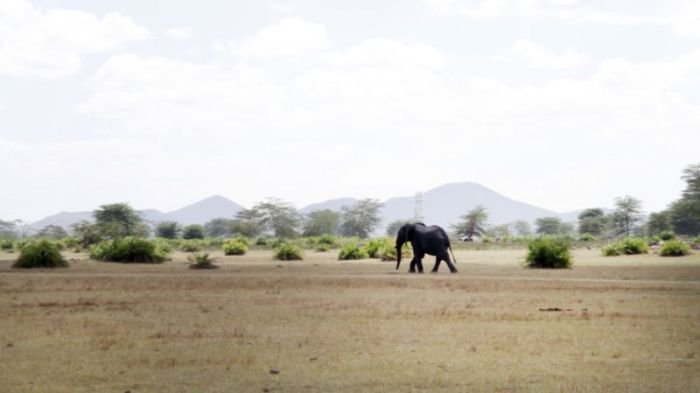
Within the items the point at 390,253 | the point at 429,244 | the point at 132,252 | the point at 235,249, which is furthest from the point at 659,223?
the point at 429,244

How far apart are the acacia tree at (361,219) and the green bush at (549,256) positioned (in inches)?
3622

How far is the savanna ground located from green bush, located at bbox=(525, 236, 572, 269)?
9.76 m

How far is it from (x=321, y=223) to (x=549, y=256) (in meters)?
86.9

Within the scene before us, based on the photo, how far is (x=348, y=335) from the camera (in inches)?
695

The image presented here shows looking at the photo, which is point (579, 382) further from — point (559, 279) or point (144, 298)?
point (559, 279)

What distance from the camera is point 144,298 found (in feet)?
81.3

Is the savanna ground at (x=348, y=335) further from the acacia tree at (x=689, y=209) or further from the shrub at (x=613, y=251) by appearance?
the acacia tree at (x=689, y=209)

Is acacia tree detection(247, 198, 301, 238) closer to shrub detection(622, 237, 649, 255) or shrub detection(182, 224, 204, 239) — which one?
shrub detection(182, 224, 204, 239)

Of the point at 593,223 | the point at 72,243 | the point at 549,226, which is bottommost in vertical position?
the point at 72,243

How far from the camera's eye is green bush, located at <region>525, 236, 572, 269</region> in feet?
133

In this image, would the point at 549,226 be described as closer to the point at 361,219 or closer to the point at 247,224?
the point at 361,219

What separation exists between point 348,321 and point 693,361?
23.6 feet

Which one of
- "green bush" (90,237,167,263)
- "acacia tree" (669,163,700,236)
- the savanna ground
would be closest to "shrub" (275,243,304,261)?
"green bush" (90,237,167,263)

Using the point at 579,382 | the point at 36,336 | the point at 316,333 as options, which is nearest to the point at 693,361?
the point at 579,382
